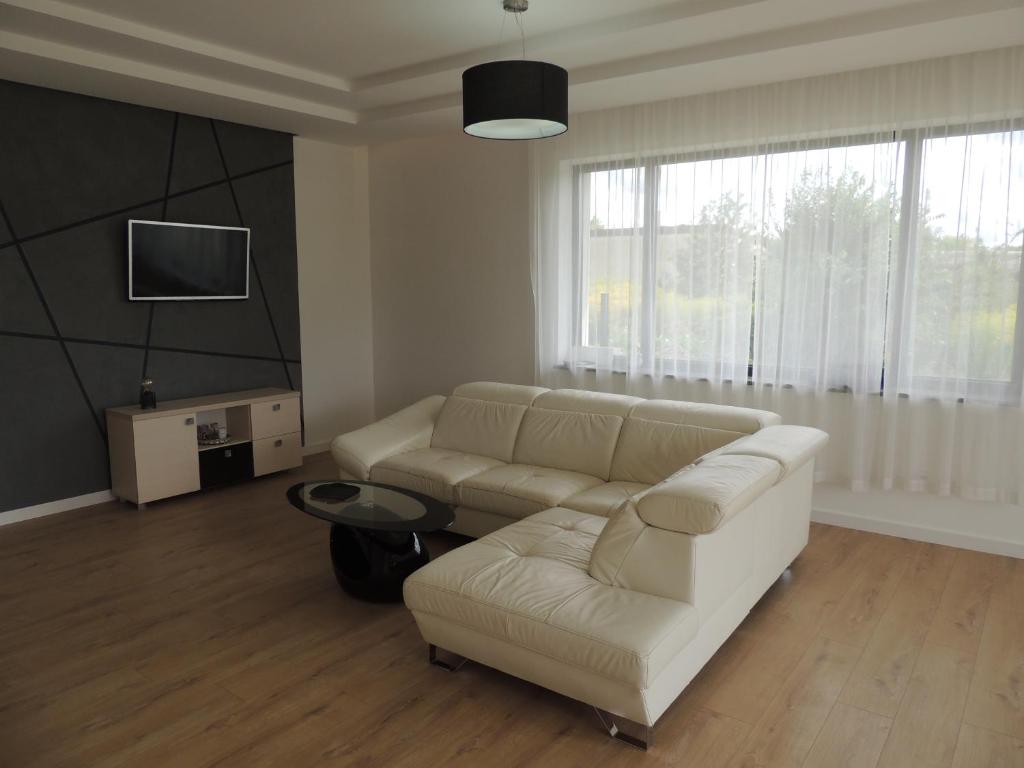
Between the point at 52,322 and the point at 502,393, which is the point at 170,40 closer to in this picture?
the point at 52,322

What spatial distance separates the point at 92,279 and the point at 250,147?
1568 millimetres

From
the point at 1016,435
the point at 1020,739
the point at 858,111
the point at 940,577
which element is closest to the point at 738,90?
the point at 858,111

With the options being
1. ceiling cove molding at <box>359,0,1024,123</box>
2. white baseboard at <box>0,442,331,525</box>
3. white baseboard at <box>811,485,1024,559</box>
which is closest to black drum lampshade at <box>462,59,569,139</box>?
ceiling cove molding at <box>359,0,1024,123</box>

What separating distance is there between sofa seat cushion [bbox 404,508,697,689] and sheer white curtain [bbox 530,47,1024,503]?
85.7 inches

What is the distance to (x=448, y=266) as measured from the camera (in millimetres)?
6074

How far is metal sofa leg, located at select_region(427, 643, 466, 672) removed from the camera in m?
2.79

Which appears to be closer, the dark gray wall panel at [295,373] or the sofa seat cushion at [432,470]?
the sofa seat cushion at [432,470]

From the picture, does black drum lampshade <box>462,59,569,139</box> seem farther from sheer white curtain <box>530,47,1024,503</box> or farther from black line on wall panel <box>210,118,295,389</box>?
black line on wall panel <box>210,118,295,389</box>

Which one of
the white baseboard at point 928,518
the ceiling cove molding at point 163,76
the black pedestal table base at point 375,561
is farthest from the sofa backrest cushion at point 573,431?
the ceiling cove molding at point 163,76

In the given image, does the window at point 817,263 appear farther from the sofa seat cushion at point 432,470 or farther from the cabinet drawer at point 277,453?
the cabinet drawer at point 277,453

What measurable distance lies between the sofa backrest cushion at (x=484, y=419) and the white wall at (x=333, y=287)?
6.35 feet

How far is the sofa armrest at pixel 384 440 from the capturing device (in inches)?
169

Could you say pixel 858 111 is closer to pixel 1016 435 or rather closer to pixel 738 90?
pixel 738 90

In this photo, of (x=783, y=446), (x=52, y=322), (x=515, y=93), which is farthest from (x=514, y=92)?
(x=52, y=322)
